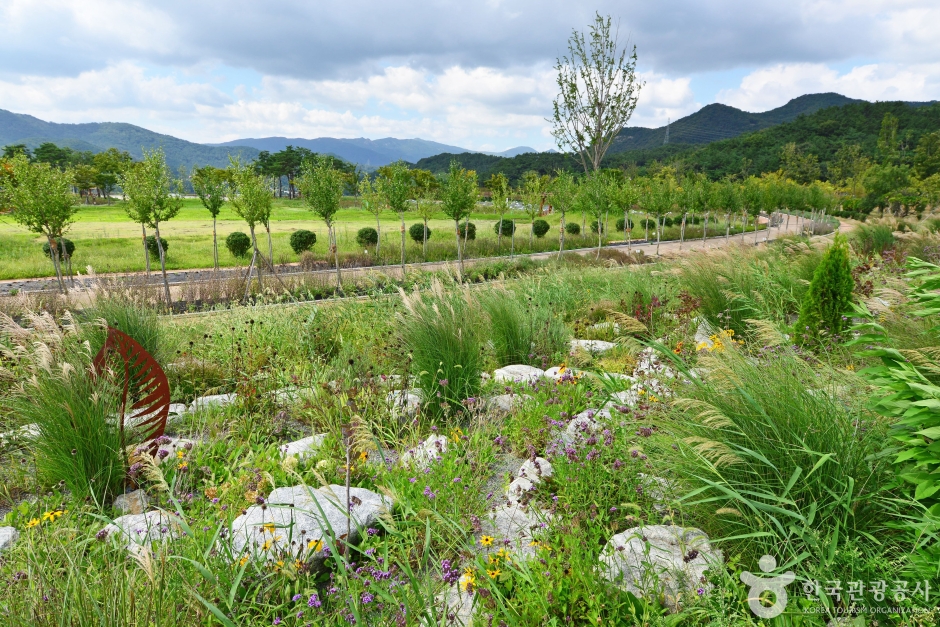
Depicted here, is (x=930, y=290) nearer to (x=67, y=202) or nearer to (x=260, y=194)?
(x=260, y=194)

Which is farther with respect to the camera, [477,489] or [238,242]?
[238,242]

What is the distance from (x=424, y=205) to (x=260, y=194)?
7.41 meters

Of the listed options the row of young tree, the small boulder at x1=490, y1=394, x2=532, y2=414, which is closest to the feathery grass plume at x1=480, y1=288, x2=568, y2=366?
the small boulder at x1=490, y1=394, x2=532, y2=414

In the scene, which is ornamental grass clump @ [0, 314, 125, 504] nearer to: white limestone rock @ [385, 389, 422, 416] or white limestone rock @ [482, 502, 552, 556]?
white limestone rock @ [385, 389, 422, 416]

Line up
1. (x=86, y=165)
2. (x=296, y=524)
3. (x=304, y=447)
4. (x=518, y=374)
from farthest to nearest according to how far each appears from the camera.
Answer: (x=86, y=165) → (x=518, y=374) → (x=304, y=447) → (x=296, y=524)

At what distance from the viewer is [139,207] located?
44.8ft

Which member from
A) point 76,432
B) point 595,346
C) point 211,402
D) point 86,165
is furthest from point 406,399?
point 86,165

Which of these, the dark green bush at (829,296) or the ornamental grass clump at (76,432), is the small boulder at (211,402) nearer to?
the ornamental grass clump at (76,432)

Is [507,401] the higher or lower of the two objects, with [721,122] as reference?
lower

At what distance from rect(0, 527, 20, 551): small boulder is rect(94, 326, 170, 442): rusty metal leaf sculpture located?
0.77m

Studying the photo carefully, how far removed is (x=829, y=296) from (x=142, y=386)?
6498 millimetres

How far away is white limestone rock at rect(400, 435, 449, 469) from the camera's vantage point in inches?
121

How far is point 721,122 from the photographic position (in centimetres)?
18688

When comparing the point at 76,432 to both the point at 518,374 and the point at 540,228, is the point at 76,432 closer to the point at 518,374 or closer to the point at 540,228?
the point at 518,374
